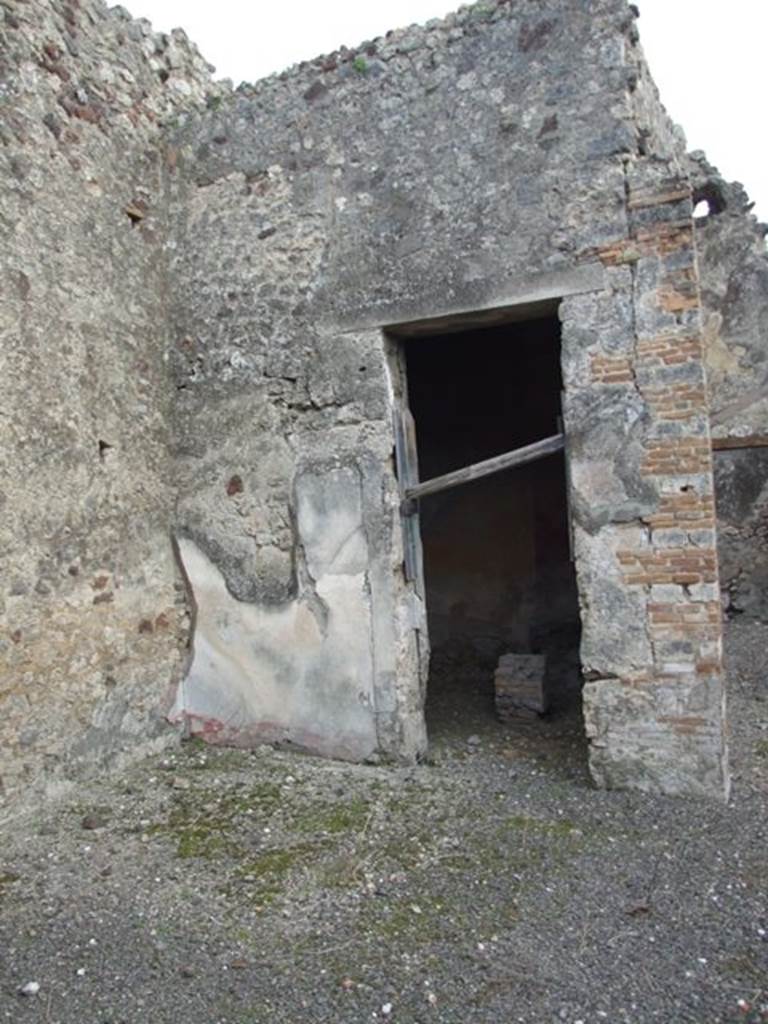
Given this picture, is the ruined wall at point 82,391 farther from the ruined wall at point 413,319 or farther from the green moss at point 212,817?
the green moss at point 212,817

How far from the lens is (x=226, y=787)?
14.4 feet

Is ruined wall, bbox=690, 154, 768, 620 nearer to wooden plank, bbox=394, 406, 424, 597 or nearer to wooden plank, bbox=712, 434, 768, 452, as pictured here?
wooden plank, bbox=712, 434, 768, 452

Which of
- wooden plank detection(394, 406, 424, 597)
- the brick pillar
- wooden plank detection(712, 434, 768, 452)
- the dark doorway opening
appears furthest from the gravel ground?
wooden plank detection(712, 434, 768, 452)

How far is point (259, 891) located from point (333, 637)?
1636 millimetres

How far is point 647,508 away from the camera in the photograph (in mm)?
4121

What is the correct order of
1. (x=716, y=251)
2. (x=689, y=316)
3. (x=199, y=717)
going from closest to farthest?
(x=689, y=316), (x=199, y=717), (x=716, y=251)

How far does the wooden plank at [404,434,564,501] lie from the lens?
14.4 ft

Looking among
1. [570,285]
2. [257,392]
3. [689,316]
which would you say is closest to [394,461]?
[257,392]

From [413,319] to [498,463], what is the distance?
0.94 meters

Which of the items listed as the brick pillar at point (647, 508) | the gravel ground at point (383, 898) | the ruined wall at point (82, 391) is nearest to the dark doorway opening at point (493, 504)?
the gravel ground at point (383, 898)

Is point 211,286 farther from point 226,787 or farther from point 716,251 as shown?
point 716,251

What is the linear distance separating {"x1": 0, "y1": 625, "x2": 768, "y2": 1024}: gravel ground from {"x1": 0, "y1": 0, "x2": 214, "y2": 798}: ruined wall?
0.58 m

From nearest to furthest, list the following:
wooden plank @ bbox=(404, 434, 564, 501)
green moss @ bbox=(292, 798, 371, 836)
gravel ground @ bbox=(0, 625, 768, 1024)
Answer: gravel ground @ bbox=(0, 625, 768, 1024), green moss @ bbox=(292, 798, 371, 836), wooden plank @ bbox=(404, 434, 564, 501)

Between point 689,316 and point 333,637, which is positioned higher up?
point 689,316
